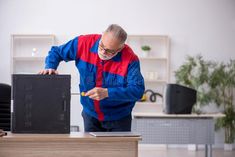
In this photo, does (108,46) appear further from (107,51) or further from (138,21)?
(138,21)

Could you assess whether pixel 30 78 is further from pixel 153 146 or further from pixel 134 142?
pixel 153 146

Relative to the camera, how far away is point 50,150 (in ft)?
8.39

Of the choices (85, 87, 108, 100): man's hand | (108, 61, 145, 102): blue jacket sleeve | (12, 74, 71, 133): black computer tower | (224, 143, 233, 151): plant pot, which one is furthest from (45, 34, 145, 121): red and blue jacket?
(224, 143, 233, 151): plant pot

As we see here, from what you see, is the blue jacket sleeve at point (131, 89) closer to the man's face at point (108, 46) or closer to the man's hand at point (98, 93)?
the man's hand at point (98, 93)

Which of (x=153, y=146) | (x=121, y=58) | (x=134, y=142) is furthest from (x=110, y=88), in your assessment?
(x=153, y=146)

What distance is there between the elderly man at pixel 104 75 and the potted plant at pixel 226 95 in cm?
518

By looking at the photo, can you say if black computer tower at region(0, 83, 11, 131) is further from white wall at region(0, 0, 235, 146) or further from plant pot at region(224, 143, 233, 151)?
plant pot at region(224, 143, 233, 151)

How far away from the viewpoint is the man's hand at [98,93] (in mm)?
2822

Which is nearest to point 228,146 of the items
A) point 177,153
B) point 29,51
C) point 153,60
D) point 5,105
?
point 177,153

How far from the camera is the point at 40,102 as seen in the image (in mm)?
2723

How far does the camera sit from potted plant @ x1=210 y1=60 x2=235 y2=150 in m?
8.12

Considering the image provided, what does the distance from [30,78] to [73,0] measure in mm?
5960

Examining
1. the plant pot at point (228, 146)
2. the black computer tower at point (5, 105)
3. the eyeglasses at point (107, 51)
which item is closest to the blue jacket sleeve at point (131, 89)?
the eyeglasses at point (107, 51)

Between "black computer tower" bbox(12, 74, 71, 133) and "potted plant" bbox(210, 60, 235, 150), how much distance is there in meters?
5.73
